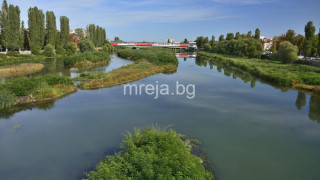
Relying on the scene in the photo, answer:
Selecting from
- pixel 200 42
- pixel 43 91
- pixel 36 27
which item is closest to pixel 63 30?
pixel 36 27

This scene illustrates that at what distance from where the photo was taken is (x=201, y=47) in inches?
4791

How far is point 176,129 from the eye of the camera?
42.6 ft

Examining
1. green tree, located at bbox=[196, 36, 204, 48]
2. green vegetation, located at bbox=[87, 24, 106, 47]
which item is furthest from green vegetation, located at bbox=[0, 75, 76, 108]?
green tree, located at bbox=[196, 36, 204, 48]

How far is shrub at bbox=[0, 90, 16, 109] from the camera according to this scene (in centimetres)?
1611

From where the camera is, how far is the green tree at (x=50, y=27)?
54250 mm

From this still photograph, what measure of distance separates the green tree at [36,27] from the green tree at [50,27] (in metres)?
1.77

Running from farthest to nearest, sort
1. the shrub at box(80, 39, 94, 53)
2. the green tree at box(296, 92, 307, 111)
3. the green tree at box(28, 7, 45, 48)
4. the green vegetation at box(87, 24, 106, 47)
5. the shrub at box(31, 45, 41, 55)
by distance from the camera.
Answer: the green vegetation at box(87, 24, 106, 47)
the shrub at box(80, 39, 94, 53)
the shrub at box(31, 45, 41, 55)
the green tree at box(28, 7, 45, 48)
the green tree at box(296, 92, 307, 111)

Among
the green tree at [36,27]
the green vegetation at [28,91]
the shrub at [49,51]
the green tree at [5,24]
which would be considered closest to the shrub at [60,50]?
the shrub at [49,51]

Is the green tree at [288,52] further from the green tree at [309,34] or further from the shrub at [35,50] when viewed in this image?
the shrub at [35,50]

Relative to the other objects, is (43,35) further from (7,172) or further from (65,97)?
(7,172)

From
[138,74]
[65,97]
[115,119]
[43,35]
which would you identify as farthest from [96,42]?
[115,119]

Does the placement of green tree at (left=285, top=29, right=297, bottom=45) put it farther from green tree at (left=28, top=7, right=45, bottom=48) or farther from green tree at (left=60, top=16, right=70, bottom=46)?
green tree at (left=28, top=7, right=45, bottom=48)

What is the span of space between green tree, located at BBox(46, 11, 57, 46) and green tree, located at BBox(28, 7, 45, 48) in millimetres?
1768

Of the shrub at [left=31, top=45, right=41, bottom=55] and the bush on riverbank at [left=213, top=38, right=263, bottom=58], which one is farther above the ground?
the bush on riverbank at [left=213, top=38, right=263, bottom=58]
